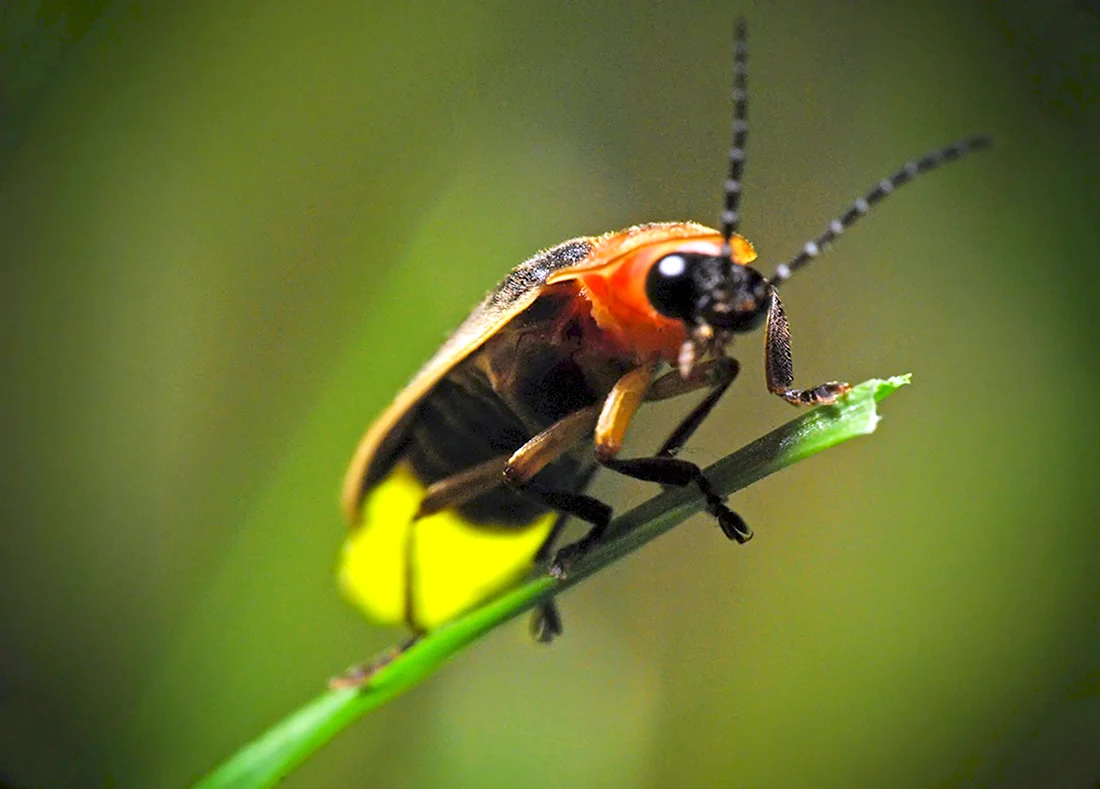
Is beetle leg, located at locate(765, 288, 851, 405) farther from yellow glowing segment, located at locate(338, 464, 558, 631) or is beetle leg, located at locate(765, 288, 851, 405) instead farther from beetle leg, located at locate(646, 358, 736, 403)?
yellow glowing segment, located at locate(338, 464, 558, 631)

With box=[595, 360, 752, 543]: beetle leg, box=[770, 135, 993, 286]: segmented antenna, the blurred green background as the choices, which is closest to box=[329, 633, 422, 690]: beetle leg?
the blurred green background

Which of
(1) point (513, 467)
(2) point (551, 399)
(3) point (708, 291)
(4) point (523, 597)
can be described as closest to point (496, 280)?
(2) point (551, 399)

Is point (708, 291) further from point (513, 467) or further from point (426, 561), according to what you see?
point (426, 561)

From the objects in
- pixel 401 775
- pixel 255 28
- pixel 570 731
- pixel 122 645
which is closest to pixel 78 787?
pixel 122 645

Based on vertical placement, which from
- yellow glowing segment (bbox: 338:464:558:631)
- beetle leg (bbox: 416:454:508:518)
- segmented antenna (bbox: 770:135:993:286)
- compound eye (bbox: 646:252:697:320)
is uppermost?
compound eye (bbox: 646:252:697:320)

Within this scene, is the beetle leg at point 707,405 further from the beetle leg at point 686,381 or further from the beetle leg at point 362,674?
the beetle leg at point 362,674

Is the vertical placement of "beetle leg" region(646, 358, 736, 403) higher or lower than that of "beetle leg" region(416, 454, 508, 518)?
lower

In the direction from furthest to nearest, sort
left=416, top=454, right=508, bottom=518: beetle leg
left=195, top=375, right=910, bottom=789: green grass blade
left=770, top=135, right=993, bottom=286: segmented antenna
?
1. left=416, top=454, right=508, bottom=518: beetle leg
2. left=770, top=135, right=993, bottom=286: segmented antenna
3. left=195, top=375, right=910, bottom=789: green grass blade

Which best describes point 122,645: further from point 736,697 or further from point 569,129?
point 569,129
